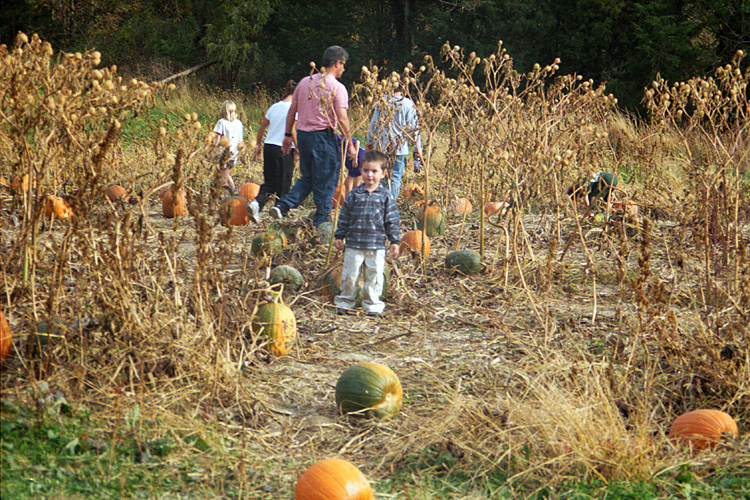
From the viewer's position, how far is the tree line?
16391mm

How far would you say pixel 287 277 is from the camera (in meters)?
5.25

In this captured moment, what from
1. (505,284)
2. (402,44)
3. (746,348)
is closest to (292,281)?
(505,284)

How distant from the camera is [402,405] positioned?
3.74 m

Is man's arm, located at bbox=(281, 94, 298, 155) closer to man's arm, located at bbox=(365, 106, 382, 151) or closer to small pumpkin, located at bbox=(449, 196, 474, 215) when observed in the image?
man's arm, located at bbox=(365, 106, 382, 151)

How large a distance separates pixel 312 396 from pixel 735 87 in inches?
124

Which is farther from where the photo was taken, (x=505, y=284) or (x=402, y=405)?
(x=505, y=284)

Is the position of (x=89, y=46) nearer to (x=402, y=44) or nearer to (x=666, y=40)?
(x=402, y=44)

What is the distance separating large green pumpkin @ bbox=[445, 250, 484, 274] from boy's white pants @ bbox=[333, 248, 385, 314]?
1031mm

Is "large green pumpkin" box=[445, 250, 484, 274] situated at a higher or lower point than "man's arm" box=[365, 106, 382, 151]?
lower

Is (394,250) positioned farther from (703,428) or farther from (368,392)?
(703,428)

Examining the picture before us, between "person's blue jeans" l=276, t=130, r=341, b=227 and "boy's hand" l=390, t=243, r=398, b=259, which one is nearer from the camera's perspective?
"boy's hand" l=390, t=243, r=398, b=259

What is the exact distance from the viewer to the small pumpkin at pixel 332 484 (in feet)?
8.92

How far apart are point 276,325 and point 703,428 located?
2.22 metres

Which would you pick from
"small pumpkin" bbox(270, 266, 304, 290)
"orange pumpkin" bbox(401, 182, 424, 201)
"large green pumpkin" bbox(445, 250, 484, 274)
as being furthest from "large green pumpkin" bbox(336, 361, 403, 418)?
"orange pumpkin" bbox(401, 182, 424, 201)
